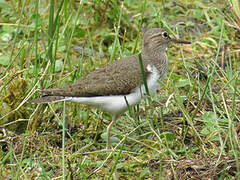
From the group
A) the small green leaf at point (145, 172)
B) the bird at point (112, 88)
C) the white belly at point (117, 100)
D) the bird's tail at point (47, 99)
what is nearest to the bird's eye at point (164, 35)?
the bird at point (112, 88)

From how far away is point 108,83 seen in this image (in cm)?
459

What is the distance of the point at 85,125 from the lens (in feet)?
15.9

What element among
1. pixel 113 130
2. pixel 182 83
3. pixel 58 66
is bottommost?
pixel 113 130

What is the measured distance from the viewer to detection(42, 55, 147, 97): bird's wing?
448cm

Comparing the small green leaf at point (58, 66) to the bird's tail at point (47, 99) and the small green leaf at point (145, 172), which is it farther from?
the small green leaf at point (145, 172)

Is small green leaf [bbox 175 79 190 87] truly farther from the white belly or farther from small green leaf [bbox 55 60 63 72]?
small green leaf [bbox 55 60 63 72]

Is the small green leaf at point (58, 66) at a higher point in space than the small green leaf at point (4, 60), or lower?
lower

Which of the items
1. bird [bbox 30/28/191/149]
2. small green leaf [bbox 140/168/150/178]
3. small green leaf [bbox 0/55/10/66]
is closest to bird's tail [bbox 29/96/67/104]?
bird [bbox 30/28/191/149]

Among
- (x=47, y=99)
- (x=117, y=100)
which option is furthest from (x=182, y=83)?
(x=47, y=99)

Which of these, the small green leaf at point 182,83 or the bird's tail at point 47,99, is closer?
the bird's tail at point 47,99

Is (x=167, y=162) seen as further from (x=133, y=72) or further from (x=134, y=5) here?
(x=134, y=5)

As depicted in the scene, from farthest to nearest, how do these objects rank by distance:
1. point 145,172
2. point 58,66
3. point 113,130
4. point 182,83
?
point 58,66
point 182,83
point 113,130
point 145,172

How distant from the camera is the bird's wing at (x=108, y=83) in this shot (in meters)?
4.48

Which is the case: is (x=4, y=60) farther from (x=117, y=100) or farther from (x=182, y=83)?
(x=182, y=83)
